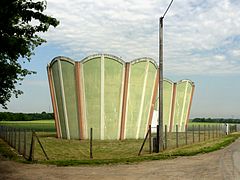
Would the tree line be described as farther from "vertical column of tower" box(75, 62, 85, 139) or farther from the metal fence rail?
the metal fence rail

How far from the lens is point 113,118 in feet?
124

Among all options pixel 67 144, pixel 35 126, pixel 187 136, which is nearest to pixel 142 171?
pixel 67 144

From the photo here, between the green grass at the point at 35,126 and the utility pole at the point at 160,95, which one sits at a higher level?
the utility pole at the point at 160,95

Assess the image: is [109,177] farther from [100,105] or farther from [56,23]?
[100,105]

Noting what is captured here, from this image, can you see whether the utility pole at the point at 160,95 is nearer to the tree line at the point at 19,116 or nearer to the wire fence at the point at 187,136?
the wire fence at the point at 187,136

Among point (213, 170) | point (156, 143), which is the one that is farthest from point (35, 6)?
point (156, 143)

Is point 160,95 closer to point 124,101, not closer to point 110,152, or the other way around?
point 110,152

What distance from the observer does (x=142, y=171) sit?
1312 cm

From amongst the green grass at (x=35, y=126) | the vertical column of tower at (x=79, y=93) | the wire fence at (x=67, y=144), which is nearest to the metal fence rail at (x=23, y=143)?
the wire fence at (x=67, y=144)

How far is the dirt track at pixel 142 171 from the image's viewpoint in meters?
12.0

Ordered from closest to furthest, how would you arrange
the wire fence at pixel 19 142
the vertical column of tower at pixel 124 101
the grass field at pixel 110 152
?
the grass field at pixel 110 152 < the wire fence at pixel 19 142 < the vertical column of tower at pixel 124 101

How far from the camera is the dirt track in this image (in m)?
12.0

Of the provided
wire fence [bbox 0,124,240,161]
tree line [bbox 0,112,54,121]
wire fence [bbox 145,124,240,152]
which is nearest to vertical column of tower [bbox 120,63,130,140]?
wire fence [bbox 0,124,240,161]

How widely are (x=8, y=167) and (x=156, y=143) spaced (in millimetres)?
9538
